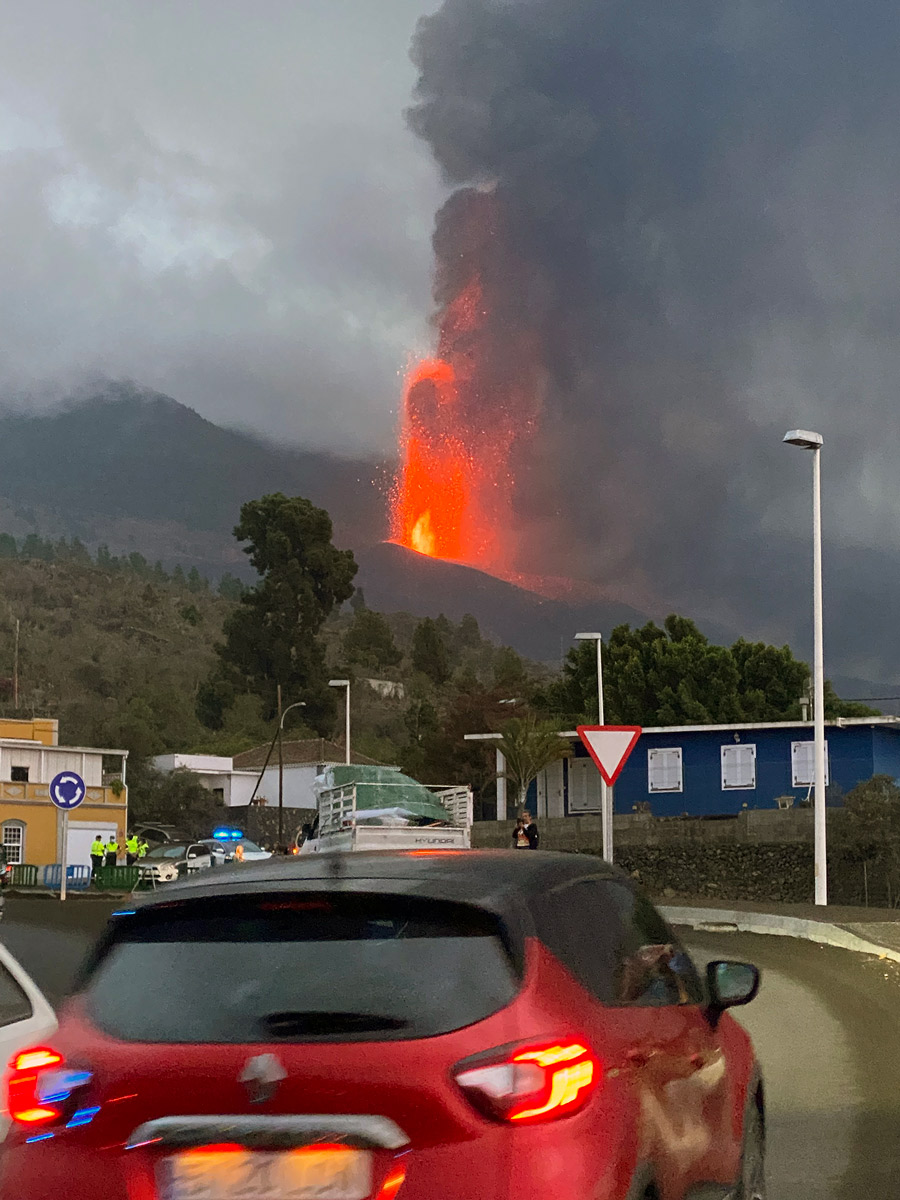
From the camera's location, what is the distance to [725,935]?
86.2ft

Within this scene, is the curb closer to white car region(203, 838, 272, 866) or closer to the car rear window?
the car rear window

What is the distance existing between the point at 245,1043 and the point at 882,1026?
11335 mm

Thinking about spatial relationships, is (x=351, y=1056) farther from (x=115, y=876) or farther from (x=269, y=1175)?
(x=115, y=876)

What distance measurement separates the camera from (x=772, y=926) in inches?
1050

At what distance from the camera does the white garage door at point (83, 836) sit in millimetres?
75375

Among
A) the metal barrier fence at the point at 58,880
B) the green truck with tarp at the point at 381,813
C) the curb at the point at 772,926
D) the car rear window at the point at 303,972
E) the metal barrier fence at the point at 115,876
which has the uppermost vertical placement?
the car rear window at the point at 303,972

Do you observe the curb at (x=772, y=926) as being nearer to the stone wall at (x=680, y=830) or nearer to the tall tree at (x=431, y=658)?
the stone wall at (x=680, y=830)

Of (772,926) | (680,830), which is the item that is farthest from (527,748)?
(772,926)

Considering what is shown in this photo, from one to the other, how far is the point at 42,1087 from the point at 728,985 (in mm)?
2430

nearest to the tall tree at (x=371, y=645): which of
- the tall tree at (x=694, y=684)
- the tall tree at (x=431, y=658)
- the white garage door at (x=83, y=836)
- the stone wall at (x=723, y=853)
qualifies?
the tall tree at (x=431, y=658)

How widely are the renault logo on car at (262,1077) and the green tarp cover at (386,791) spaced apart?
35.7 meters

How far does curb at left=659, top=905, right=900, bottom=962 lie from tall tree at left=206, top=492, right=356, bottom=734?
9402 cm

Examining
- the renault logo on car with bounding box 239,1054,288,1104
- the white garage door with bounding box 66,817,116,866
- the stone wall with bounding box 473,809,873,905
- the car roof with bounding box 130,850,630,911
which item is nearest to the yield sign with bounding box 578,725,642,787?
the car roof with bounding box 130,850,630,911

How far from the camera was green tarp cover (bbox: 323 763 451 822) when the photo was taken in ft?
131
